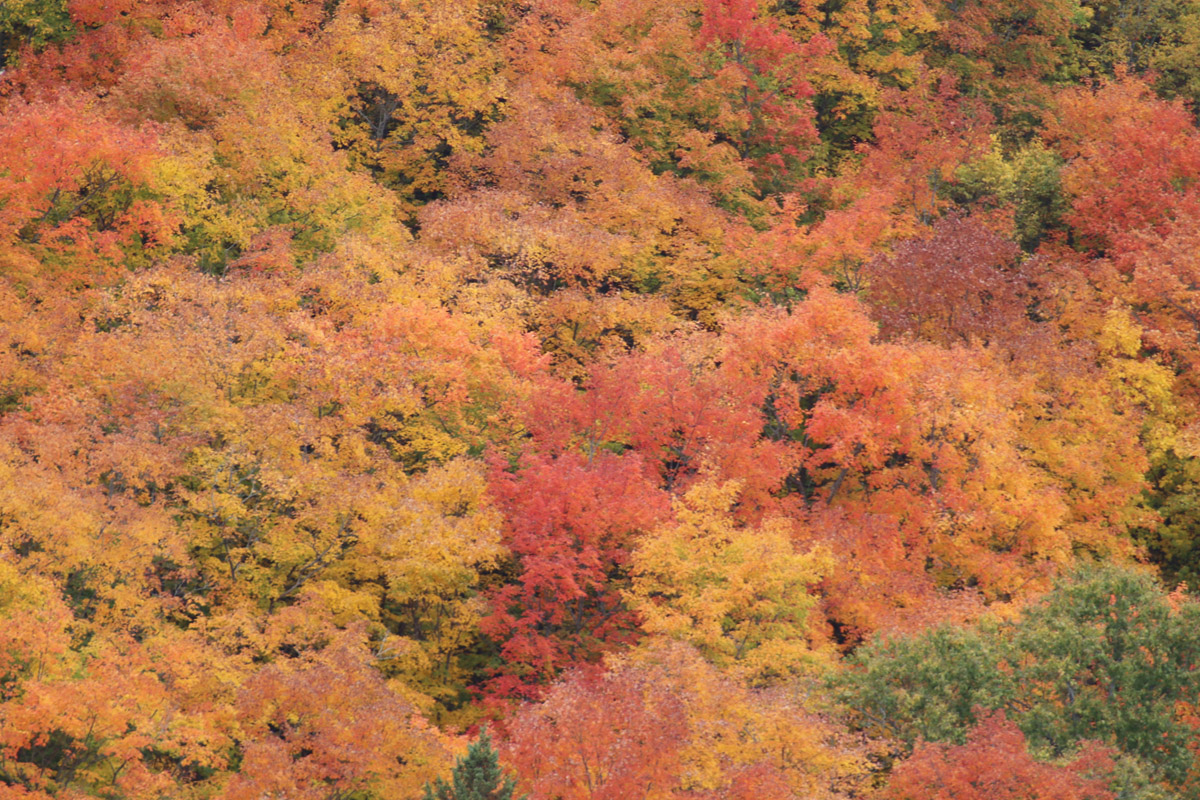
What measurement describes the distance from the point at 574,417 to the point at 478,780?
17.3m

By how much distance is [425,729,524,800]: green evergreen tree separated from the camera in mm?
29219

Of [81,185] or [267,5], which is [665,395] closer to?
[81,185]

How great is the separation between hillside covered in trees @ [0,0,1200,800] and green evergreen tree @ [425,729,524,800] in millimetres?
82

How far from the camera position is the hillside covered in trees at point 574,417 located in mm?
32500

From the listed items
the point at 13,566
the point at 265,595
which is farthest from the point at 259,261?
the point at 13,566

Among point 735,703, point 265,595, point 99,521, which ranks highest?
point 735,703

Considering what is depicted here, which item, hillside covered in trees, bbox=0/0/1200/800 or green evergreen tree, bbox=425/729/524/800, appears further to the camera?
hillside covered in trees, bbox=0/0/1200/800

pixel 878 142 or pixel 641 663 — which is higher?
pixel 878 142

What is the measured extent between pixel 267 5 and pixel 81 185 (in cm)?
1826

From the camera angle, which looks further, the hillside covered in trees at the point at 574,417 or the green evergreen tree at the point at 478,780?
the hillside covered in trees at the point at 574,417

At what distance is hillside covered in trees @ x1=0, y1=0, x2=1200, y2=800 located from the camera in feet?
107

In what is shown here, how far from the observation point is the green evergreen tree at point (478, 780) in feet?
95.9

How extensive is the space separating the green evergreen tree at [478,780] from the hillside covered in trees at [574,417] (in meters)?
0.08

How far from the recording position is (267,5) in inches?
2511
